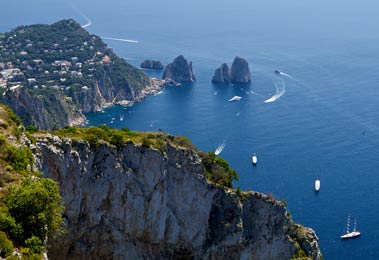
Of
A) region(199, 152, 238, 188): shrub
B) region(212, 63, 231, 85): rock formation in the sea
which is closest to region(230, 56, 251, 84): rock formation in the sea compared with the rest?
region(212, 63, 231, 85): rock formation in the sea

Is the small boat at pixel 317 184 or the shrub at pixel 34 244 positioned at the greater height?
the shrub at pixel 34 244

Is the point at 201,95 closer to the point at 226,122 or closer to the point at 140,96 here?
the point at 140,96

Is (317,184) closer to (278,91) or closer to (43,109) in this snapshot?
(43,109)

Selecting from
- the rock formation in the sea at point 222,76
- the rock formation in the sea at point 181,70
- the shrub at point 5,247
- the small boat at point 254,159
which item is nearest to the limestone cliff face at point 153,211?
the shrub at point 5,247

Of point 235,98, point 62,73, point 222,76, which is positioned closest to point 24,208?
point 235,98

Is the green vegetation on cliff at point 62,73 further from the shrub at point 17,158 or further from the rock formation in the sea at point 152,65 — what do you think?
the shrub at point 17,158

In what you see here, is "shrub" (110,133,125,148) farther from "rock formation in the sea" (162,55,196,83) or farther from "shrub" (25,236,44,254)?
"rock formation in the sea" (162,55,196,83)
